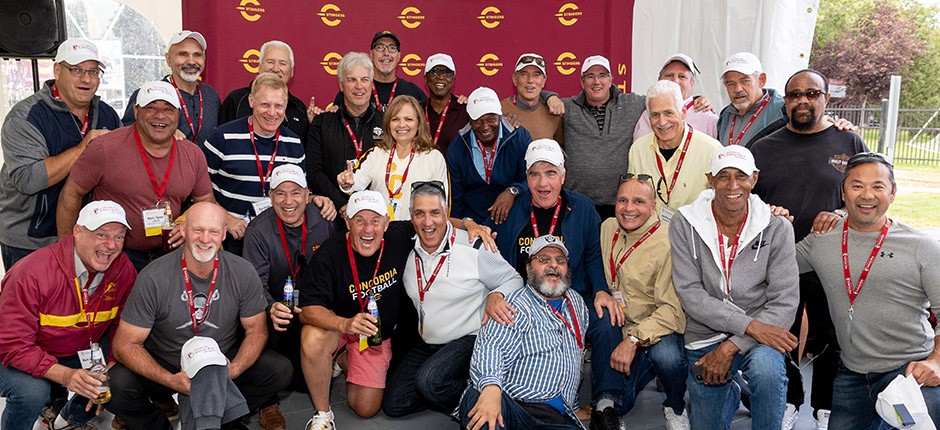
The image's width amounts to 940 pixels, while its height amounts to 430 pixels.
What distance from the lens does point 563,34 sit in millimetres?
7285

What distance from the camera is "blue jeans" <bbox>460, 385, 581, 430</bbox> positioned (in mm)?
3609

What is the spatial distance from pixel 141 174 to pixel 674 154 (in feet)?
10.5

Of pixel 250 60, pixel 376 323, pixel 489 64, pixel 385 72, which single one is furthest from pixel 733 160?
pixel 250 60

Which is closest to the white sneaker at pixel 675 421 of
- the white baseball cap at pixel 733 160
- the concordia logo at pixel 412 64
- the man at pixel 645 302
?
the man at pixel 645 302

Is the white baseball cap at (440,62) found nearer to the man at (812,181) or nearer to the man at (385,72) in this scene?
the man at (385,72)

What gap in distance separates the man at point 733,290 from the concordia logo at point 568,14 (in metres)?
3.71

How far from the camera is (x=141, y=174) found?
13.8ft

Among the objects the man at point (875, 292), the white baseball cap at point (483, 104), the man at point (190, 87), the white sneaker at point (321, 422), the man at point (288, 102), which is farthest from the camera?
the man at point (288, 102)

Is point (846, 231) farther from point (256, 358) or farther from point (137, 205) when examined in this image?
point (137, 205)

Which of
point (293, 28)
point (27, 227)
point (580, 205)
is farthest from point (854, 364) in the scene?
point (293, 28)

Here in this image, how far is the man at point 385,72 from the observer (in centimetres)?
551

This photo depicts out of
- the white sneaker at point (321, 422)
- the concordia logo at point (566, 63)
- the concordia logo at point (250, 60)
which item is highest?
the concordia logo at point (566, 63)

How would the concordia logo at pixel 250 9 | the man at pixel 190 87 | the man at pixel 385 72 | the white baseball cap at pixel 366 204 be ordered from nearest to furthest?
1. the white baseball cap at pixel 366 204
2. the man at pixel 190 87
3. the man at pixel 385 72
4. the concordia logo at pixel 250 9

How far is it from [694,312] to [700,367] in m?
0.29
